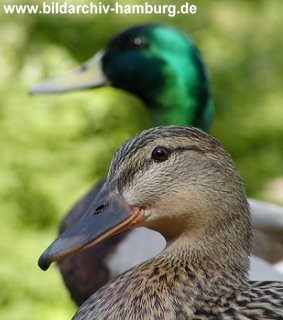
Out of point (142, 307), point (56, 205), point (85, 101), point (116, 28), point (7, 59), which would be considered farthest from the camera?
point (116, 28)

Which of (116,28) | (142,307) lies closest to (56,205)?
(116,28)

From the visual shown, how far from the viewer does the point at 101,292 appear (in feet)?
7.65

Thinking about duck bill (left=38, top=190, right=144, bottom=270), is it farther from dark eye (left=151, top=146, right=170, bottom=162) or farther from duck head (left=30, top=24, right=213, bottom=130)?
duck head (left=30, top=24, right=213, bottom=130)

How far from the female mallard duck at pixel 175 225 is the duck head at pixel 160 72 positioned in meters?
1.60

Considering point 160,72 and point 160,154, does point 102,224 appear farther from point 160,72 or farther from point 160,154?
point 160,72

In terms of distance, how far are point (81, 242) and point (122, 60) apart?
1861 millimetres

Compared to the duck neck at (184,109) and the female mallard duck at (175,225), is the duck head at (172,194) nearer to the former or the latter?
the female mallard duck at (175,225)

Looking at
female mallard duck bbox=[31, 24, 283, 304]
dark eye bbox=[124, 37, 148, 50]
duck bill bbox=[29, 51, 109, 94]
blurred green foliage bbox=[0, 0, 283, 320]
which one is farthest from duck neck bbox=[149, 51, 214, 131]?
blurred green foliage bbox=[0, 0, 283, 320]

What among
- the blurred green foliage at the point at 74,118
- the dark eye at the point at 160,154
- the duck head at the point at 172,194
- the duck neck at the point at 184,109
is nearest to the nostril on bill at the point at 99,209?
the duck head at the point at 172,194

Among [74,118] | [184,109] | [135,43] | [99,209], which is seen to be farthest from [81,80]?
[99,209]

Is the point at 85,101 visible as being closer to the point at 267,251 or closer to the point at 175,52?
the point at 175,52

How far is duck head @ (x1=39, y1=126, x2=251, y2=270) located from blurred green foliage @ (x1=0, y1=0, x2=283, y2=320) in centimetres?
150

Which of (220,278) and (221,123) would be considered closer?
(220,278)

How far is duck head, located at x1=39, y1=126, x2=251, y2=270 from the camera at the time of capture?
7.31 feet
